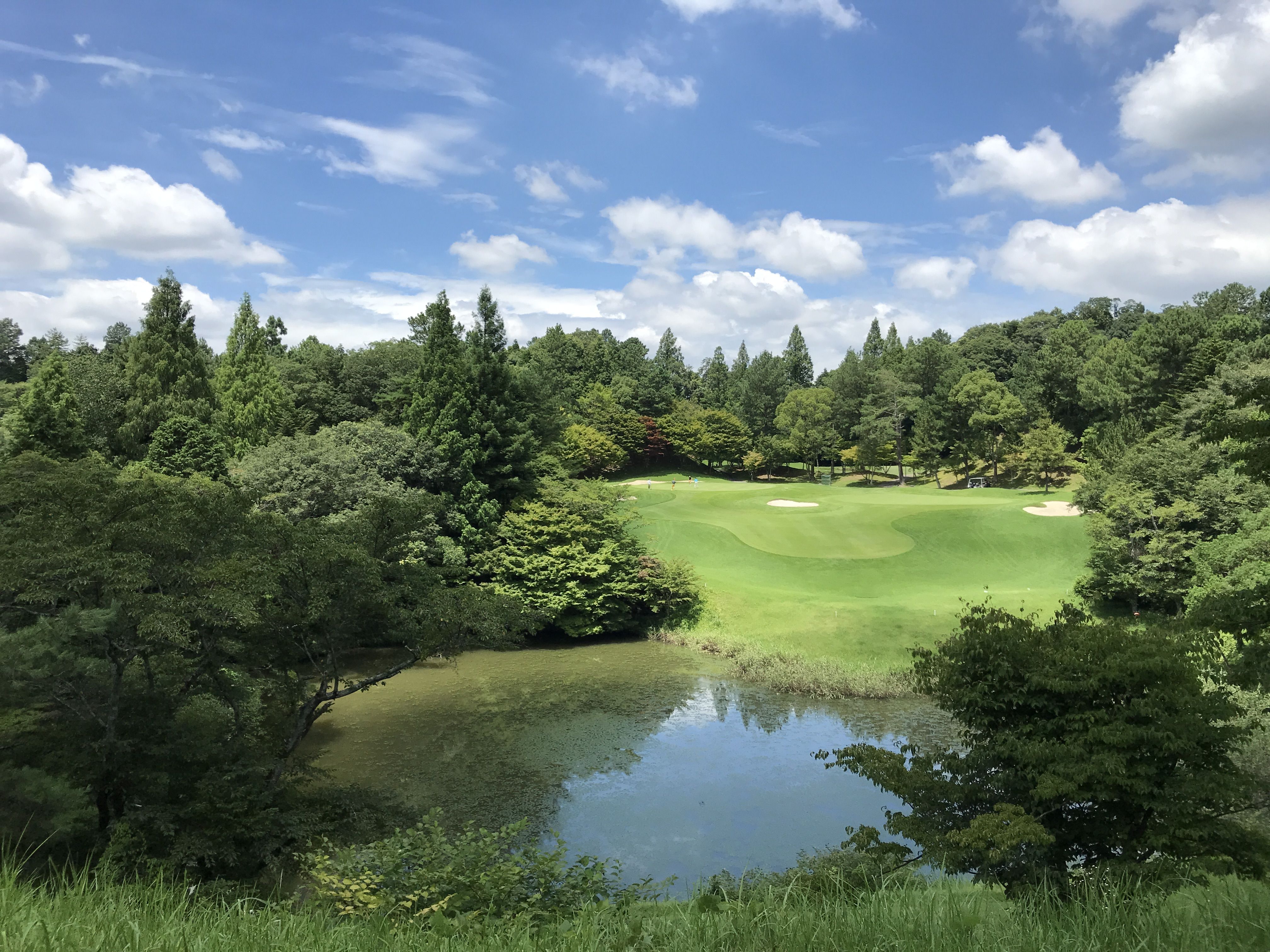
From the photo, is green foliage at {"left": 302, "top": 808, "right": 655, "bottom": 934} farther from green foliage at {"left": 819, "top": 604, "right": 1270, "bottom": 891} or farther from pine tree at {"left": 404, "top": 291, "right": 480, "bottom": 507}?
pine tree at {"left": 404, "top": 291, "right": 480, "bottom": 507}

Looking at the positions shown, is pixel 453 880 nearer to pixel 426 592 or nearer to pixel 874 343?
pixel 426 592

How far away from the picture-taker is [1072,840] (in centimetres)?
804

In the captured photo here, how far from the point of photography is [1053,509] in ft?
122

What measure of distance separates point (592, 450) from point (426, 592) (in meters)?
44.9

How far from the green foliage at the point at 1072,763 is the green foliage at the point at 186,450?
30119 mm

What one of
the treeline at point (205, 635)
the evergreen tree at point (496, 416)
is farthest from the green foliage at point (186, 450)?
the evergreen tree at point (496, 416)

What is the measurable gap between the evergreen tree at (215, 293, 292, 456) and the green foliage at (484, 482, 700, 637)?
1425 cm

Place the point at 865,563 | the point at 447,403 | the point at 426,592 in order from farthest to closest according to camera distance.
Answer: the point at 865,563 < the point at 447,403 < the point at 426,592

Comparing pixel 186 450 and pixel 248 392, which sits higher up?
pixel 248 392

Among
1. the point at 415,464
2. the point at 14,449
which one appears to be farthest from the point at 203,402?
the point at 415,464

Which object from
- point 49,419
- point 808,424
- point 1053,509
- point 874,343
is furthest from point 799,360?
point 49,419

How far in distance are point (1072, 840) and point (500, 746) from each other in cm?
1255

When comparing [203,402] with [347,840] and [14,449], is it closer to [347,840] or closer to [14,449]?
[14,449]

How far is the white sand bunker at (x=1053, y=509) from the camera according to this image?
36.3 m
